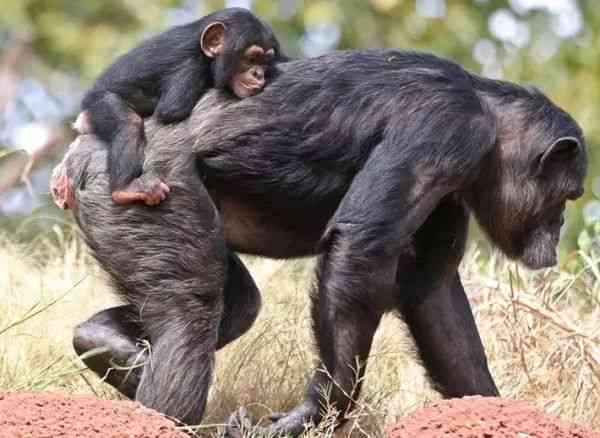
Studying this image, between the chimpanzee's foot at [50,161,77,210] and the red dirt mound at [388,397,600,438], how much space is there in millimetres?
1866

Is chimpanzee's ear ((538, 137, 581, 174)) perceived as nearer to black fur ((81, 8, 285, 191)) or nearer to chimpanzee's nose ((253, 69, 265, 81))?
chimpanzee's nose ((253, 69, 265, 81))

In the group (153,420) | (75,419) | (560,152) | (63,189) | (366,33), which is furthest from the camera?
(366,33)

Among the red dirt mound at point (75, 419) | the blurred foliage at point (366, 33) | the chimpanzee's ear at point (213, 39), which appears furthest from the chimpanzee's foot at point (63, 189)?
the blurred foliage at point (366, 33)

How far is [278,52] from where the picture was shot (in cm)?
586

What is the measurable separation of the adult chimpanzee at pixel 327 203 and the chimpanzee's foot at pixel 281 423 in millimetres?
11

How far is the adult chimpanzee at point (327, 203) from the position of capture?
17.2 ft

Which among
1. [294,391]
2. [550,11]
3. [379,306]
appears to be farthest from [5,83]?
[379,306]

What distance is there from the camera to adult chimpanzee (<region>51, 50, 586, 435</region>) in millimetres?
5250

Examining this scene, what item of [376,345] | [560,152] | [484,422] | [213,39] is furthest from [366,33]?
[484,422]

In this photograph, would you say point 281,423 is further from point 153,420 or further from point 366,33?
point 366,33

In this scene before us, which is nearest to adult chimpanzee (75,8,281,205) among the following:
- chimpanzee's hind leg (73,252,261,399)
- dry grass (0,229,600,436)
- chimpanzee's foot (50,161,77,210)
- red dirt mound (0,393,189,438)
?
chimpanzee's foot (50,161,77,210)

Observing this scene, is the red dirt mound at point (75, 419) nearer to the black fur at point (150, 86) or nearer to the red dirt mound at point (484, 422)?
the red dirt mound at point (484, 422)

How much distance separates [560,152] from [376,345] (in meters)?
1.72

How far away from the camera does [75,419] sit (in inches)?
168
